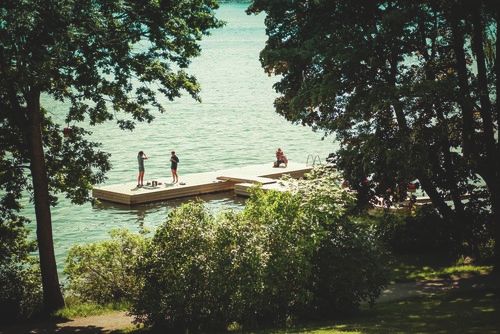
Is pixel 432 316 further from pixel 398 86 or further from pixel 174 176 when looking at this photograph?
pixel 174 176

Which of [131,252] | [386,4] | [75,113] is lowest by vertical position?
[131,252]

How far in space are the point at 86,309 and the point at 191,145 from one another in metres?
49.0

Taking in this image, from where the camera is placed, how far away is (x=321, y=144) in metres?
68.2

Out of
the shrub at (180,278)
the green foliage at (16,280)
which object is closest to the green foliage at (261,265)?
the shrub at (180,278)

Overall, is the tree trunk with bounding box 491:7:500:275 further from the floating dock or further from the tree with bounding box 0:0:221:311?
the floating dock

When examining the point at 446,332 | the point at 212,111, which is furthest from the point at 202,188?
the point at 212,111

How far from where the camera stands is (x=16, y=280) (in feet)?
65.4

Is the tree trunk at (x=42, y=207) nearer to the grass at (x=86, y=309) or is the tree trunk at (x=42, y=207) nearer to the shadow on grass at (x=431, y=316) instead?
the grass at (x=86, y=309)

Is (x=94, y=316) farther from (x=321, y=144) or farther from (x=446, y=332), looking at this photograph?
(x=321, y=144)

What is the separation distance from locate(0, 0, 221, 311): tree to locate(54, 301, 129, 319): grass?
44 cm

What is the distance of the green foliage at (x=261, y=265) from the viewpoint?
→ 14594 millimetres

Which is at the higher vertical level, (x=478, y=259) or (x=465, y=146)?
(x=465, y=146)

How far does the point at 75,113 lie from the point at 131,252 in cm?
434

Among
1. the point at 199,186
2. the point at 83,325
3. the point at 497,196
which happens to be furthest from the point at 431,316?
the point at 199,186
